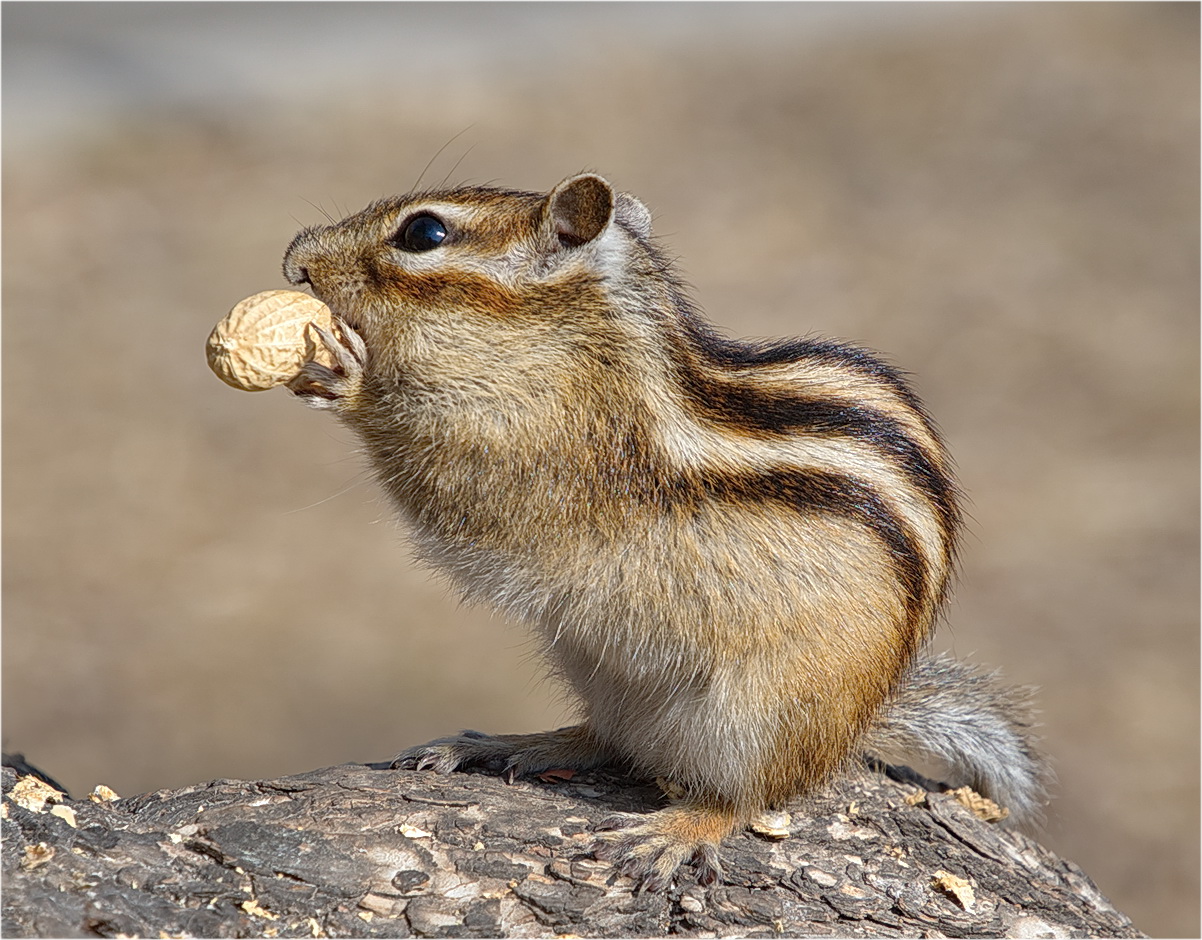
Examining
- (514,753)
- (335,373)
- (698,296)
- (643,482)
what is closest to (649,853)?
(514,753)

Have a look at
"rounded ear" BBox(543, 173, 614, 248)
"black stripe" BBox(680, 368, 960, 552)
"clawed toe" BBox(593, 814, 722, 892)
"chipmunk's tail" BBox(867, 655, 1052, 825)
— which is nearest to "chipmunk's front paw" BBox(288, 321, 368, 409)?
"rounded ear" BBox(543, 173, 614, 248)

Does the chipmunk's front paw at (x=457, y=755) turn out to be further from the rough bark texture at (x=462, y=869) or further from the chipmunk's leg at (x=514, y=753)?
the rough bark texture at (x=462, y=869)

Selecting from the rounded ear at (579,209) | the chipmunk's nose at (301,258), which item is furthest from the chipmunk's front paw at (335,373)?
the rounded ear at (579,209)

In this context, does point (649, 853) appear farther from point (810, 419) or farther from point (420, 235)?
point (420, 235)

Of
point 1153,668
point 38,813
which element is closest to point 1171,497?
point 1153,668

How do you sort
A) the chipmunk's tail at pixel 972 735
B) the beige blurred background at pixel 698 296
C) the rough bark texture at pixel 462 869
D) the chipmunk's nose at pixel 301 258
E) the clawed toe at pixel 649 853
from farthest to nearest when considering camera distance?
the beige blurred background at pixel 698 296, the chipmunk's tail at pixel 972 735, the chipmunk's nose at pixel 301 258, the clawed toe at pixel 649 853, the rough bark texture at pixel 462 869

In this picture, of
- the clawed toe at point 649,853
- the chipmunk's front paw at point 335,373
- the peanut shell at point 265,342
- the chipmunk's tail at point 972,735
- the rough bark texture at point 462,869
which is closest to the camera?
the rough bark texture at point 462,869
